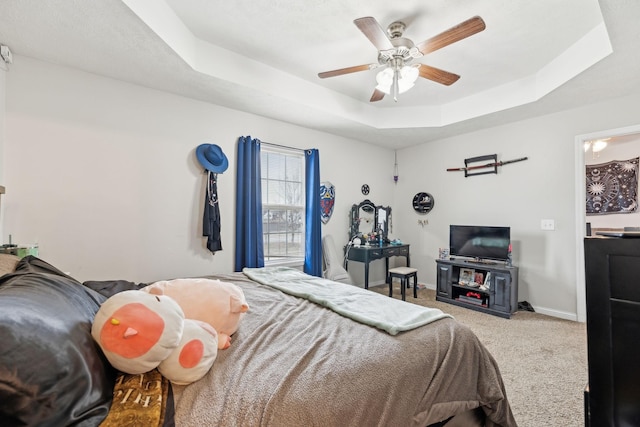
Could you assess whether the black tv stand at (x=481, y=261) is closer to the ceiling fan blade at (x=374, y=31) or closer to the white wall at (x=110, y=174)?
the ceiling fan blade at (x=374, y=31)

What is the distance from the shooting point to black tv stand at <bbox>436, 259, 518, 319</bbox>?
3.31m

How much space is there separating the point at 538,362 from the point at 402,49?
2.68 metres

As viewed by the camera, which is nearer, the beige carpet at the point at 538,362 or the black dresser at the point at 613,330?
the black dresser at the point at 613,330

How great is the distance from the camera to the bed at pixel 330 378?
0.88m

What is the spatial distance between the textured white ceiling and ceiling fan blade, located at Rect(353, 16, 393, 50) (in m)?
0.29

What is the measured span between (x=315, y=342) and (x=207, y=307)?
0.50 meters

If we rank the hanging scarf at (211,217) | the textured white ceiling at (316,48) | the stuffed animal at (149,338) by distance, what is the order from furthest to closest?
the hanging scarf at (211,217), the textured white ceiling at (316,48), the stuffed animal at (149,338)

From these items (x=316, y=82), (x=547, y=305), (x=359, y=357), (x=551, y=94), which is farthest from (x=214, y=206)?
(x=547, y=305)

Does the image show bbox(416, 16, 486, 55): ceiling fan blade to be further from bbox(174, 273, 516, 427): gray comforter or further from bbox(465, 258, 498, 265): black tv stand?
bbox(465, 258, 498, 265): black tv stand

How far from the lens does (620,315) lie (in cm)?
89

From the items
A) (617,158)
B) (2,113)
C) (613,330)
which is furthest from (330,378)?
(617,158)

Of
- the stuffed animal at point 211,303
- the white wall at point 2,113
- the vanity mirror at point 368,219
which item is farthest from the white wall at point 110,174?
the vanity mirror at point 368,219

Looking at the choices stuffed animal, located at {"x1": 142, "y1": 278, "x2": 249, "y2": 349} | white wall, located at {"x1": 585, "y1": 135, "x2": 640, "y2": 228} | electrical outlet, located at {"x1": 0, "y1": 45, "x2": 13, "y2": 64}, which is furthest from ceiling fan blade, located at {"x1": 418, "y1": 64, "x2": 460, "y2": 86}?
white wall, located at {"x1": 585, "y1": 135, "x2": 640, "y2": 228}

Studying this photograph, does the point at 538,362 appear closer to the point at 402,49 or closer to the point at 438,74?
the point at 438,74
